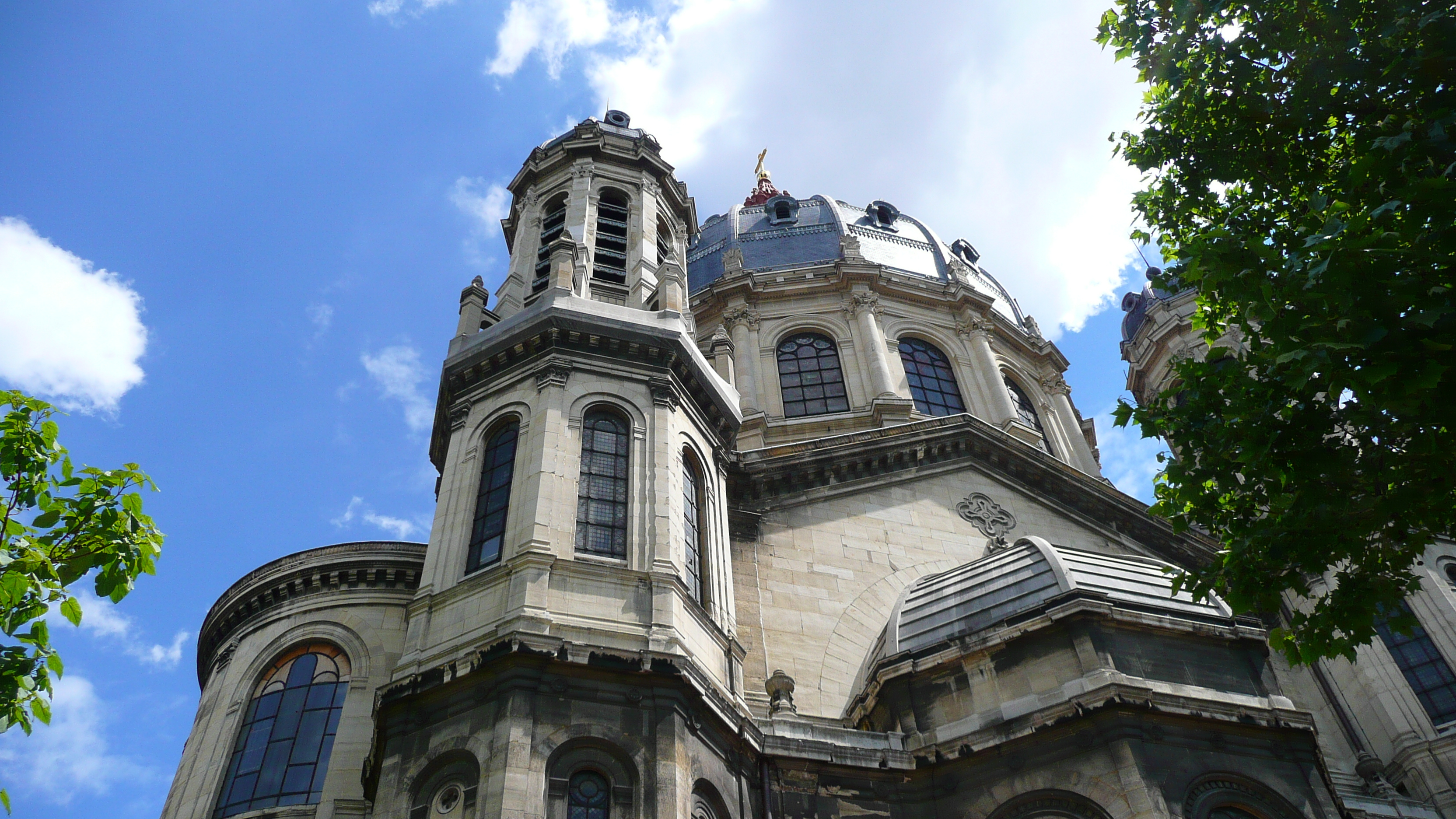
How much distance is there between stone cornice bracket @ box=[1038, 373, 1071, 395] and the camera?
37.5 m

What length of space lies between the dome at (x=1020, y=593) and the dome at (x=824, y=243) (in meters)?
20.3

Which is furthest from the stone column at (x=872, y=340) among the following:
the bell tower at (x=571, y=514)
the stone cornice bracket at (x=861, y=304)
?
the bell tower at (x=571, y=514)

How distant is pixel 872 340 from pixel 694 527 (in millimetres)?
16871

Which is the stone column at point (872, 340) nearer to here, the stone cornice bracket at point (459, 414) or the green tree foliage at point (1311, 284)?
the stone cornice bracket at point (459, 414)

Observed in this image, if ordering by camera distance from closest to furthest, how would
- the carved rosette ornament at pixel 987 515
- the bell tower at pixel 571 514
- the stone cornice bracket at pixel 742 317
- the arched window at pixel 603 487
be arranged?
the bell tower at pixel 571 514 < the arched window at pixel 603 487 < the carved rosette ornament at pixel 987 515 < the stone cornice bracket at pixel 742 317

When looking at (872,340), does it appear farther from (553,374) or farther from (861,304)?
(553,374)

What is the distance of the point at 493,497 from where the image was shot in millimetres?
18000

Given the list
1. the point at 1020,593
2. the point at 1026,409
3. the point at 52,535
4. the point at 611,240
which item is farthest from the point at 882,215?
the point at 52,535

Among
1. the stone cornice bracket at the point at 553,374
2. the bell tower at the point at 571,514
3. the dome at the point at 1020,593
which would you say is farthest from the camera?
the stone cornice bracket at the point at 553,374

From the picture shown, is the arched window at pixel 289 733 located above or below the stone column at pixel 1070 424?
below

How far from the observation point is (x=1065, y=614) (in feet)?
53.5

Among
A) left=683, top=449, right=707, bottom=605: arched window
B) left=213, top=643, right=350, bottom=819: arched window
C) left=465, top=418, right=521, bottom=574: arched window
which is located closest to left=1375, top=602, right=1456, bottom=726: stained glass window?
left=683, top=449, right=707, bottom=605: arched window

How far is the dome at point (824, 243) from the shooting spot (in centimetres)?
3988

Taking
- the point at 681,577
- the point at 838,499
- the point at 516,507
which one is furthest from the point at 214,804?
the point at 838,499
